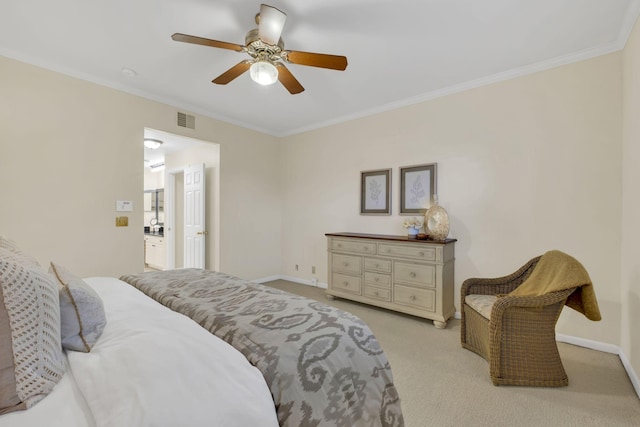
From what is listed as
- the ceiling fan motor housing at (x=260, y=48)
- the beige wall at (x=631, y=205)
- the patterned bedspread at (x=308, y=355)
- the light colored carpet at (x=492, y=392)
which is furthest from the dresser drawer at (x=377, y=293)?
the ceiling fan motor housing at (x=260, y=48)

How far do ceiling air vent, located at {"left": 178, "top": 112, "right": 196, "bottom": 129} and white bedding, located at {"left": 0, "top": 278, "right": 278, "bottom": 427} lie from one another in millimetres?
3306

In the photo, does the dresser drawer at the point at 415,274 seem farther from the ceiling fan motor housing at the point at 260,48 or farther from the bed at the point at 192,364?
the ceiling fan motor housing at the point at 260,48

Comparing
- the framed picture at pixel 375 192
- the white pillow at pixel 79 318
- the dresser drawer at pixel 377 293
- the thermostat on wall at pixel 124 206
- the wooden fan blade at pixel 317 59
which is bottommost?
the dresser drawer at pixel 377 293

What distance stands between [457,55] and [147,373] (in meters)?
3.14

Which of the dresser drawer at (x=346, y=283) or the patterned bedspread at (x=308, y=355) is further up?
the patterned bedspread at (x=308, y=355)

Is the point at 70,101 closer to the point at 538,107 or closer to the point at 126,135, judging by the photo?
the point at 126,135

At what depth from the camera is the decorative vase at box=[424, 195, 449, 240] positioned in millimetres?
2971

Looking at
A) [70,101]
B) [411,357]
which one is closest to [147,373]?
[411,357]

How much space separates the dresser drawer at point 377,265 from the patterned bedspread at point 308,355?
202cm

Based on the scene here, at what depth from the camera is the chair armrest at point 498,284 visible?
7.88 feet

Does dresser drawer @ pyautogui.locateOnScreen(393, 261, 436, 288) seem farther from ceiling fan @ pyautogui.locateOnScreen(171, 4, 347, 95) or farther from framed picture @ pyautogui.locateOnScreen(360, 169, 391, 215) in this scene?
ceiling fan @ pyautogui.locateOnScreen(171, 4, 347, 95)

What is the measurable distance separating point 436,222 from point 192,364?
2.77 metres

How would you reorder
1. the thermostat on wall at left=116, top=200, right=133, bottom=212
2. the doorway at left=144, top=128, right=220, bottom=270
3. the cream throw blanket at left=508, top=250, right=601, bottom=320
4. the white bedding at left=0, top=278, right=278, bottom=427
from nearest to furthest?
the white bedding at left=0, top=278, right=278, bottom=427
the cream throw blanket at left=508, top=250, right=601, bottom=320
the thermostat on wall at left=116, top=200, right=133, bottom=212
the doorway at left=144, top=128, right=220, bottom=270

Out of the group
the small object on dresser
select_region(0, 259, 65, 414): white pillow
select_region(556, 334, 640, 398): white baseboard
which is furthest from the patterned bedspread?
the small object on dresser
